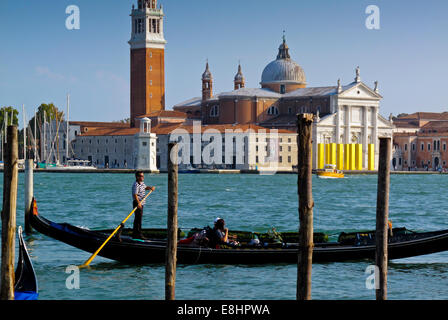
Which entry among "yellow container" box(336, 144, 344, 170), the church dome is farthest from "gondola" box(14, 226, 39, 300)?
the church dome

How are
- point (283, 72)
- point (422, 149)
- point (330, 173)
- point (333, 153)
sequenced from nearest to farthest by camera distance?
1. point (330, 173)
2. point (333, 153)
3. point (283, 72)
4. point (422, 149)

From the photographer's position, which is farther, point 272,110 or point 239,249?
point 272,110

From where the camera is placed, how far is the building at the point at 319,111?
206ft

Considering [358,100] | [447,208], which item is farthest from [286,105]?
[447,208]

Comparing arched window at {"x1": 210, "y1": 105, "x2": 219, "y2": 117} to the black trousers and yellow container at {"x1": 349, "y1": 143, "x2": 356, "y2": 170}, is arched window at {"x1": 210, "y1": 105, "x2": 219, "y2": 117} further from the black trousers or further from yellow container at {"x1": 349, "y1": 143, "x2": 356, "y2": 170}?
the black trousers

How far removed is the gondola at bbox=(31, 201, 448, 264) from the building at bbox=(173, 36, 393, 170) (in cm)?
4983

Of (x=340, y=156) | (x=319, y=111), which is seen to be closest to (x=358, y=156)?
(x=340, y=156)

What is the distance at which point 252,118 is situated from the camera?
66.2m

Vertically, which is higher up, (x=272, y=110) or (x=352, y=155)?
(x=272, y=110)

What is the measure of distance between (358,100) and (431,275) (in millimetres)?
54036

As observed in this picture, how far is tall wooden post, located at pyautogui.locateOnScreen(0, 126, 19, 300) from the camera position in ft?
25.0

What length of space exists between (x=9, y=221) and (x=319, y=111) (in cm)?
5785

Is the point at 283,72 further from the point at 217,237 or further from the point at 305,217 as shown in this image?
the point at 305,217

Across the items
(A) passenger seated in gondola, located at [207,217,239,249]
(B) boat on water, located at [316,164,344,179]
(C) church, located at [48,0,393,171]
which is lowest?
(B) boat on water, located at [316,164,344,179]
